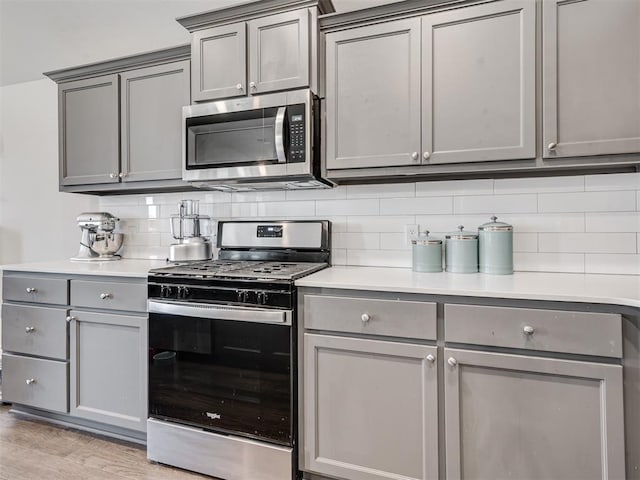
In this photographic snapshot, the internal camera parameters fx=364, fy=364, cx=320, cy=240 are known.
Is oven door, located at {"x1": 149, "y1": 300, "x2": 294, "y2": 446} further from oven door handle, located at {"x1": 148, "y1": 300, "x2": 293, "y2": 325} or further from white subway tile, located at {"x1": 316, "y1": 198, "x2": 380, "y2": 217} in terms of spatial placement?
white subway tile, located at {"x1": 316, "y1": 198, "x2": 380, "y2": 217}

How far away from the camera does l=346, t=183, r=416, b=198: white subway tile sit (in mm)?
2055

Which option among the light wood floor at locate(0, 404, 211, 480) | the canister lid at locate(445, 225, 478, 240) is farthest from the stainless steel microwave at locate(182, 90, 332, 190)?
the light wood floor at locate(0, 404, 211, 480)

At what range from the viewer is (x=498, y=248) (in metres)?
1.75

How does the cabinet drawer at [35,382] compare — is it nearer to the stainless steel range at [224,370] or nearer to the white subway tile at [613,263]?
the stainless steel range at [224,370]

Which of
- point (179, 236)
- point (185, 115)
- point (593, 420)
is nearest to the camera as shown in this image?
point (593, 420)

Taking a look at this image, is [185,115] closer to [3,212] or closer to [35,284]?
[35,284]

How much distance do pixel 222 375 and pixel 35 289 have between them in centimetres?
132

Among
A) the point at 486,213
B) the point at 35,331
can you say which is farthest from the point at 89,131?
the point at 486,213

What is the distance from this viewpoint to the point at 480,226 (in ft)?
6.05

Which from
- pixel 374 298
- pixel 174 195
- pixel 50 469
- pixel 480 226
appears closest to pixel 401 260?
pixel 480 226

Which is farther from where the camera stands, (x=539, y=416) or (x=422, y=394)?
(x=422, y=394)

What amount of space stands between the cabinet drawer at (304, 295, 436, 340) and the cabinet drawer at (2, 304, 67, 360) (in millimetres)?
1496

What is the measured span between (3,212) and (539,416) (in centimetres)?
419

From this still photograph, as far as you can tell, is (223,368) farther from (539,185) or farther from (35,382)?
(539,185)
